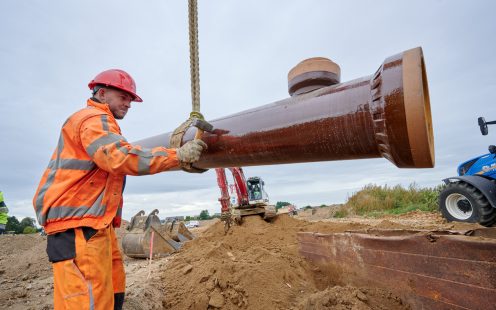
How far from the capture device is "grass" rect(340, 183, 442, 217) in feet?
51.2

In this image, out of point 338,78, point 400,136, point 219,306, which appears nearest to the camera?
point 400,136

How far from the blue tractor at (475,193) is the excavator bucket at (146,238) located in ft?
22.4

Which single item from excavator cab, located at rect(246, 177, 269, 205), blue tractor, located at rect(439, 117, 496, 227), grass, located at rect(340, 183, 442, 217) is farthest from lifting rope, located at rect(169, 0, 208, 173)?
grass, located at rect(340, 183, 442, 217)

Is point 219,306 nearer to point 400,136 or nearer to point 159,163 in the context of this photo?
point 159,163

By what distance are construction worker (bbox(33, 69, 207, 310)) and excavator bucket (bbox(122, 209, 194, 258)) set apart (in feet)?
16.6

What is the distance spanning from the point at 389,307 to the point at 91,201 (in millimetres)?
2512

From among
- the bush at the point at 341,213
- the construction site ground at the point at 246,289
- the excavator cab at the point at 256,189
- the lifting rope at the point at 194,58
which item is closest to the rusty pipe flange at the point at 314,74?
the lifting rope at the point at 194,58

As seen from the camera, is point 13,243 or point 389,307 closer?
point 389,307

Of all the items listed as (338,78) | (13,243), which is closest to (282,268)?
(338,78)

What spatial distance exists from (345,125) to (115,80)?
181 centimetres

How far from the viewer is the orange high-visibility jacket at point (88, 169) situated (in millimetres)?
1885

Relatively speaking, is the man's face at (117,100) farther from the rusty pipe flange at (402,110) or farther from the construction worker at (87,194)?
the rusty pipe flange at (402,110)

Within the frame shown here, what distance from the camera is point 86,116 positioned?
201 cm

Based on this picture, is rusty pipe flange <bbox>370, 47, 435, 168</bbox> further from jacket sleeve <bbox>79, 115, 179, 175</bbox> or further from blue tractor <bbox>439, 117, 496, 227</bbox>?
blue tractor <bbox>439, 117, 496, 227</bbox>
